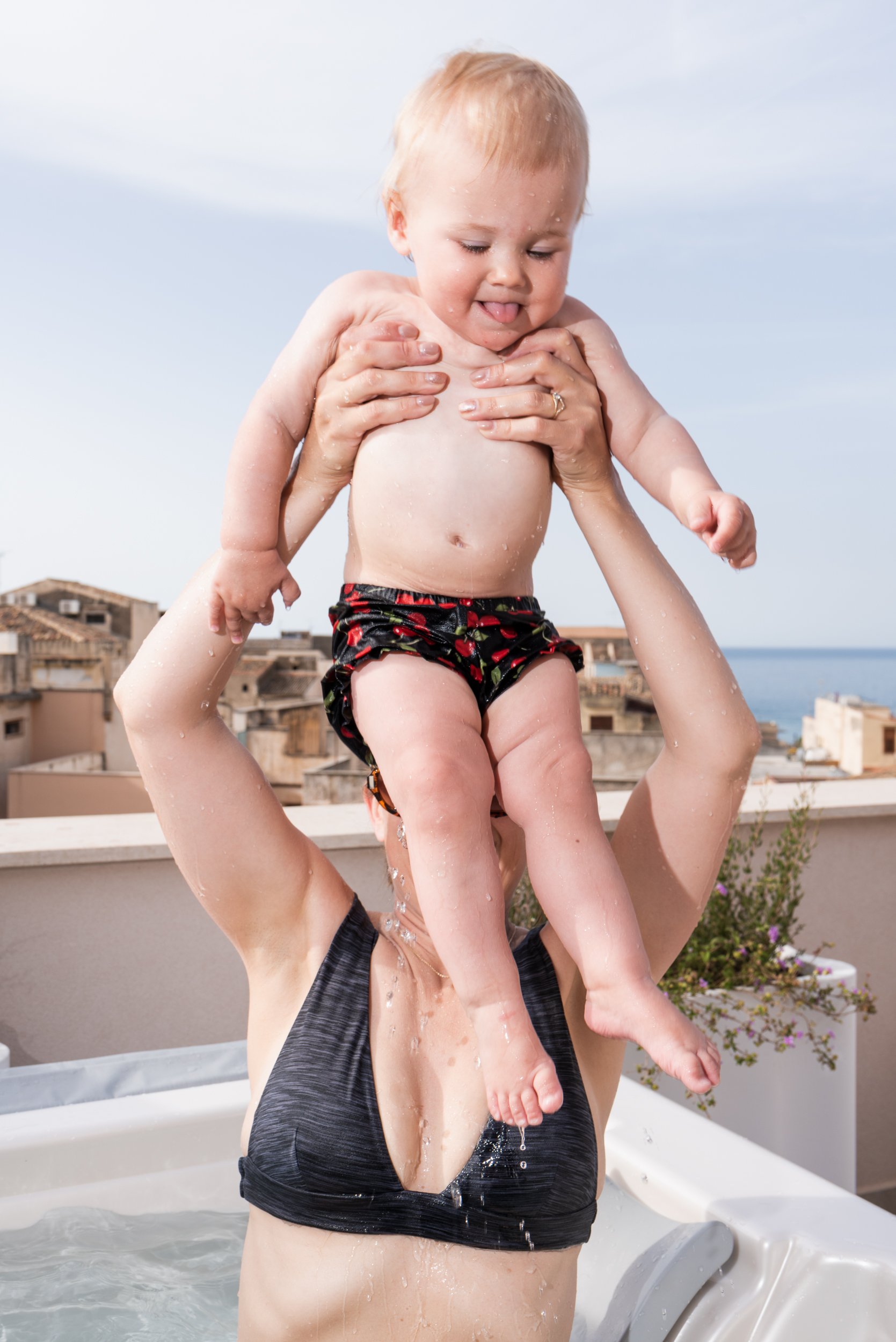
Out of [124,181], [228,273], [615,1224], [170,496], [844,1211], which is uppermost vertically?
[124,181]

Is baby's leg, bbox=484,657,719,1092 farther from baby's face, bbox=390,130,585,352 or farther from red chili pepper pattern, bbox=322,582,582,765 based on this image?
baby's face, bbox=390,130,585,352

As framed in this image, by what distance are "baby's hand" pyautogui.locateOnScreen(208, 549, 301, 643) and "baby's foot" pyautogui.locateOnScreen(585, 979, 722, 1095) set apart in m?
0.53

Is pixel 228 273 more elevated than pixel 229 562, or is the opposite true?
pixel 228 273

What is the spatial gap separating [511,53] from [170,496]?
4660 cm

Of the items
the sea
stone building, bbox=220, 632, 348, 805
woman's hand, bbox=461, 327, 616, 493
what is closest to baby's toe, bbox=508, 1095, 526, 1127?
woman's hand, bbox=461, 327, 616, 493

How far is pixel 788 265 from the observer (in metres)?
57.8

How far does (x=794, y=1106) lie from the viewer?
3.03 meters

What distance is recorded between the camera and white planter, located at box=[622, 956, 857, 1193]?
9.82 ft

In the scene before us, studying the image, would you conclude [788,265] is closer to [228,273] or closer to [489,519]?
[228,273]

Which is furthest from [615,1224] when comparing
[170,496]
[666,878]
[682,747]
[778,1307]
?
[170,496]

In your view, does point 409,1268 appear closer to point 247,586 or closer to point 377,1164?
point 377,1164

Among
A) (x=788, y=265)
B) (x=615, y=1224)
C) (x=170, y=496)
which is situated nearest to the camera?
(x=615, y=1224)

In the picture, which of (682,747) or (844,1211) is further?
(844,1211)

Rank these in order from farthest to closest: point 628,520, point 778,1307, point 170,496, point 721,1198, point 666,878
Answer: point 170,496 → point 721,1198 → point 778,1307 → point 666,878 → point 628,520
